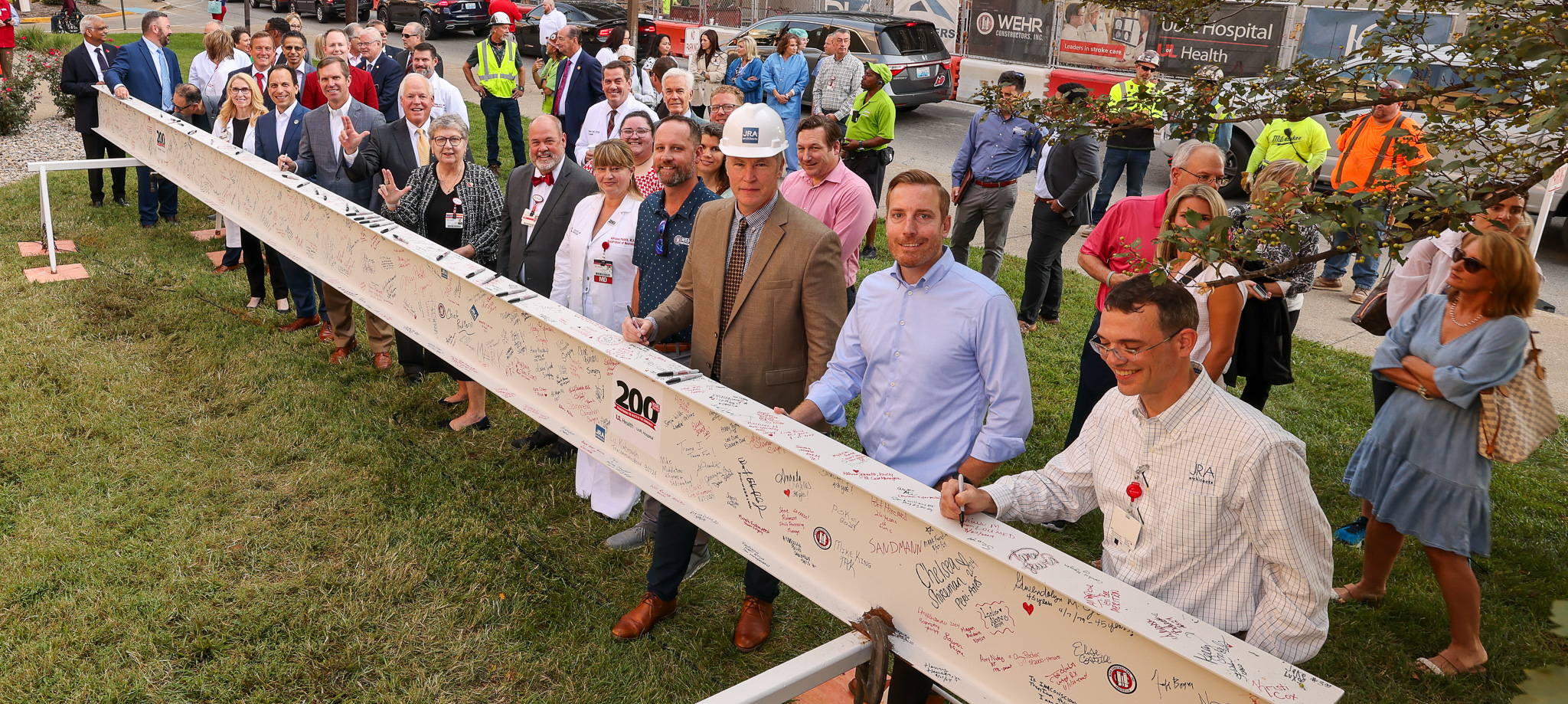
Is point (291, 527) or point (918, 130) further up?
point (918, 130)

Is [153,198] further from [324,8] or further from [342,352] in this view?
[324,8]

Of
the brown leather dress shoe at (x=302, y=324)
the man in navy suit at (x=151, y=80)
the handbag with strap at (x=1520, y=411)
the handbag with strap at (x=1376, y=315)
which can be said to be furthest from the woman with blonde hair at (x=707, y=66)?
the handbag with strap at (x=1520, y=411)

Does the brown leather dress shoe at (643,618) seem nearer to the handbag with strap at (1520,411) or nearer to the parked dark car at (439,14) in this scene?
the handbag with strap at (1520,411)

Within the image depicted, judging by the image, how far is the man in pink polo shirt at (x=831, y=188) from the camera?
18.8 ft

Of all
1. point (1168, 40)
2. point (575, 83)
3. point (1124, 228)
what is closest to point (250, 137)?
point (575, 83)

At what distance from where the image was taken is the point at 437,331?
498 centimetres

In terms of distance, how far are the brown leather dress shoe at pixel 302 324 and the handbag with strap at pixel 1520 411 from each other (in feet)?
24.0

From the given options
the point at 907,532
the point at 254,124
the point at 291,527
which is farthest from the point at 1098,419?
the point at 254,124

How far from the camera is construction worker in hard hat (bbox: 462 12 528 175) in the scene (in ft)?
41.1

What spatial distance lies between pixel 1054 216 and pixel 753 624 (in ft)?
15.6

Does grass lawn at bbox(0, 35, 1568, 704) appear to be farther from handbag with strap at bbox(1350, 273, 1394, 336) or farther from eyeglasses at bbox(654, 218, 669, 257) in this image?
eyeglasses at bbox(654, 218, 669, 257)

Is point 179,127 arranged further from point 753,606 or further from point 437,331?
point 753,606

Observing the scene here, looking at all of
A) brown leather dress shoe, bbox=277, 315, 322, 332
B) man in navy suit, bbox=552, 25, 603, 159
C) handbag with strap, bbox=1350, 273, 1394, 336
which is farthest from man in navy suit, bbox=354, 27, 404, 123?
handbag with strap, bbox=1350, 273, 1394, 336

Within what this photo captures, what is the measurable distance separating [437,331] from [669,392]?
2.04 metres
